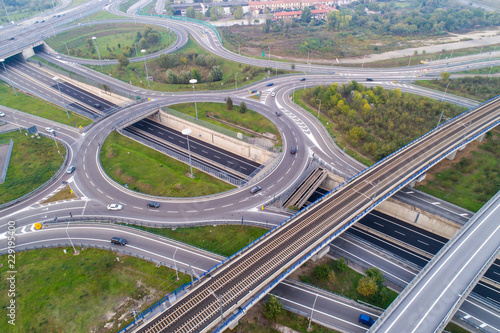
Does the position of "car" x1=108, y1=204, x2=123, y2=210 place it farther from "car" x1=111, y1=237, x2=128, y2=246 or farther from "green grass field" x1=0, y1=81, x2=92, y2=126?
"green grass field" x1=0, y1=81, x2=92, y2=126

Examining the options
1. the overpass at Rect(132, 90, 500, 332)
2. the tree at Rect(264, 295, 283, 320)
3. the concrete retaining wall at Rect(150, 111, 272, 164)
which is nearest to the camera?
the overpass at Rect(132, 90, 500, 332)

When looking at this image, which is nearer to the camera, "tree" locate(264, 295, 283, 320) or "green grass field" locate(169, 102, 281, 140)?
"tree" locate(264, 295, 283, 320)

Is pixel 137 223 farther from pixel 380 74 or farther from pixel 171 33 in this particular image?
pixel 171 33

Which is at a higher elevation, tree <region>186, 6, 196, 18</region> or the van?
tree <region>186, 6, 196, 18</region>

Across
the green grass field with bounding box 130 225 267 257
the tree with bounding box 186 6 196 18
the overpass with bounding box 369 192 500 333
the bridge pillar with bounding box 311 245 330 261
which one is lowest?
the bridge pillar with bounding box 311 245 330 261

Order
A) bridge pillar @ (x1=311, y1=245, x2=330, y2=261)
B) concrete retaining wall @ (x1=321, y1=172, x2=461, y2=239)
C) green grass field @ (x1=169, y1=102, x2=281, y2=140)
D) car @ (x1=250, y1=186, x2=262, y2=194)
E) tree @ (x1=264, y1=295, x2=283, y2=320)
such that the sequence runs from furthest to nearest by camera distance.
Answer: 1. green grass field @ (x1=169, y1=102, x2=281, y2=140)
2. car @ (x1=250, y1=186, x2=262, y2=194)
3. concrete retaining wall @ (x1=321, y1=172, x2=461, y2=239)
4. bridge pillar @ (x1=311, y1=245, x2=330, y2=261)
5. tree @ (x1=264, y1=295, x2=283, y2=320)

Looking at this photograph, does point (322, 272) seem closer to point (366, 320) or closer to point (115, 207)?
point (366, 320)

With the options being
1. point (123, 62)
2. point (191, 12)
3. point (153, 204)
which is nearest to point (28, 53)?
point (123, 62)

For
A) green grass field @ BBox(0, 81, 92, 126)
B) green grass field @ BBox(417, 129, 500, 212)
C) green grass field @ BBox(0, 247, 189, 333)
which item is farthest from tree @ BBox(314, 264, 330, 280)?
green grass field @ BBox(0, 81, 92, 126)
